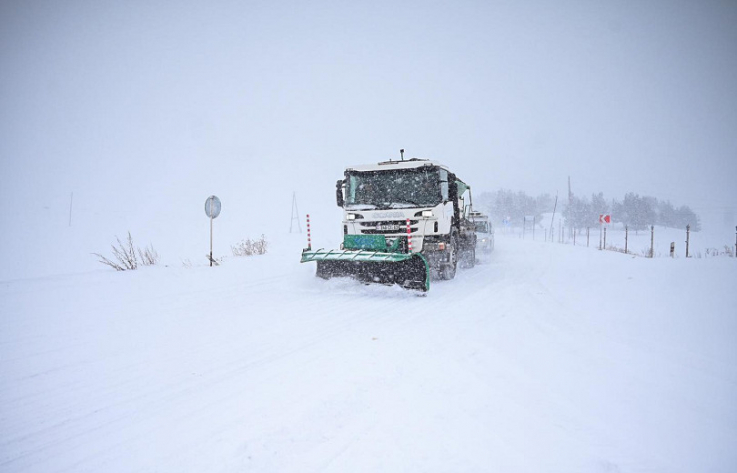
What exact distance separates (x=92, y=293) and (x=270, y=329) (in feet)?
15.3

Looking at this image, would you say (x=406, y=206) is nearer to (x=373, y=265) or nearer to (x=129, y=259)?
(x=373, y=265)

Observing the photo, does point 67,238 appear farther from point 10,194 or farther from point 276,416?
point 10,194

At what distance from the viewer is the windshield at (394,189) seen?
27.8 feet

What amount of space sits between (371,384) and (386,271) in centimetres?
447

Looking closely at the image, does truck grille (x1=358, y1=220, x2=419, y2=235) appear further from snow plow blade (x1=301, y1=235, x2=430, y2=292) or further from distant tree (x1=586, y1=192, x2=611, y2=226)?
distant tree (x1=586, y1=192, x2=611, y2=226)

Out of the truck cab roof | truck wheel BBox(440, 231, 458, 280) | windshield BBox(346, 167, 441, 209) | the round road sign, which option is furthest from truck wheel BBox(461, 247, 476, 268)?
the round road sign

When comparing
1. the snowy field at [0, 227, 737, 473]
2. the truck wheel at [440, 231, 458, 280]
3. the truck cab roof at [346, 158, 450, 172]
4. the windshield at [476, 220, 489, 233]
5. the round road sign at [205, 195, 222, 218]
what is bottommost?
the snowy field at [0, 227, 737, 473]

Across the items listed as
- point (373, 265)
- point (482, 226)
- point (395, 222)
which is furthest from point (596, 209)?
point (373, 265)

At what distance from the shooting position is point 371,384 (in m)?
3.06

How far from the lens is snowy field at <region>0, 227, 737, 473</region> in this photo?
7.13 ft

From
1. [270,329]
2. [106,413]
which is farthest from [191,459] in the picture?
[270,329]

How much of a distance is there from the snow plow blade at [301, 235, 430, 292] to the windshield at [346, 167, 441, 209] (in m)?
1.13

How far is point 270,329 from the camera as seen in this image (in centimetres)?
481

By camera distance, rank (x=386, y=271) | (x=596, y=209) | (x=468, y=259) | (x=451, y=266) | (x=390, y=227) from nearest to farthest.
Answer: (x=386, y=271) → (x=390, y=227) → (x=451, y=266) → (x=468, y=259) → (x=596, y=209)
